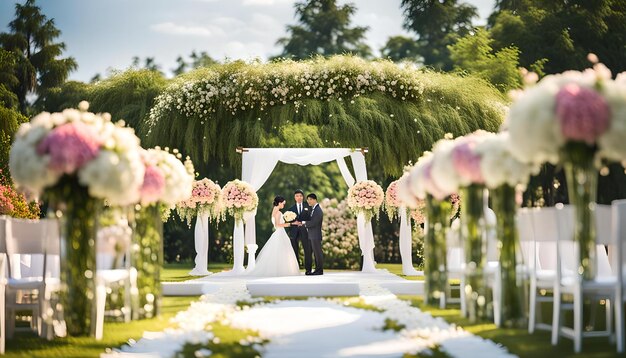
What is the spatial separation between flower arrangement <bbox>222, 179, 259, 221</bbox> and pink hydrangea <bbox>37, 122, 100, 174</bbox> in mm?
9593

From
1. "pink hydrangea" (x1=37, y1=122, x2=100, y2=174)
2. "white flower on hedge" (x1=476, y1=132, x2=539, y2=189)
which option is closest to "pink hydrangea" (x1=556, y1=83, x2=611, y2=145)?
"white flower on hedge" (x1=476, y1=132, x2=539, y2=189)

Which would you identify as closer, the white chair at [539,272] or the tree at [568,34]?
the white chair at [539,272]

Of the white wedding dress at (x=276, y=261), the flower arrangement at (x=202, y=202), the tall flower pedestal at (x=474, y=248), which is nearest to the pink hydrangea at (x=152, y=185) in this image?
the tall flower pedestal at (x=474, y=248)

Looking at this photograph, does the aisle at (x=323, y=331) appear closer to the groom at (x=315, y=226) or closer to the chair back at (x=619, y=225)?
the chair back at (x=619, y=225)

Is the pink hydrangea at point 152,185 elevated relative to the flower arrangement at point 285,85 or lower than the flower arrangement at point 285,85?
lower

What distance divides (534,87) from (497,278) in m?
2.30

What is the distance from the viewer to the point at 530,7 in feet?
90.3

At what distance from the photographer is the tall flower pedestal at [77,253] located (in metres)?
7.14

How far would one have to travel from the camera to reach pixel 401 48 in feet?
114

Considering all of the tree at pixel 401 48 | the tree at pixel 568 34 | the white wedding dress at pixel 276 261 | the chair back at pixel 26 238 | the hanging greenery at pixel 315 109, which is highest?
the tree at pixel 401 48

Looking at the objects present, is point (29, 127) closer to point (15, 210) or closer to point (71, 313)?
point (71, 313)

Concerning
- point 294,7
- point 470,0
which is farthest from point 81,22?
point 470,0

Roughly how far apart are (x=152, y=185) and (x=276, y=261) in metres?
8.34

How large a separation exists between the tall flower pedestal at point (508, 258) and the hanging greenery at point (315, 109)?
10107 mm
